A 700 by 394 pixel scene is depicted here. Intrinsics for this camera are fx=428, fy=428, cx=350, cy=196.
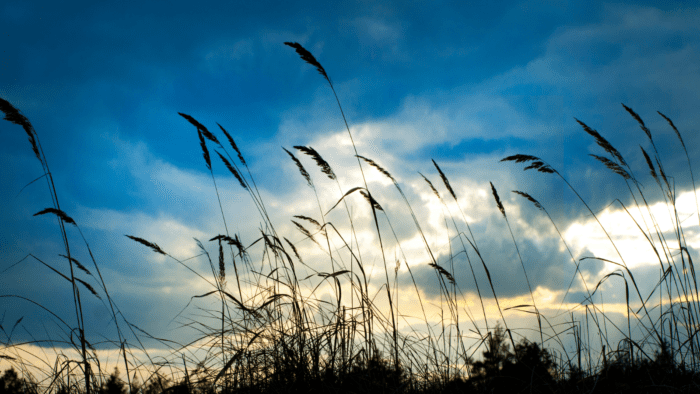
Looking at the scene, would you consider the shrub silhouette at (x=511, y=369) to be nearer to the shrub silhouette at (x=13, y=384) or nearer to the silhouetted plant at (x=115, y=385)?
the silhouetted plant at (x=115, y=385)

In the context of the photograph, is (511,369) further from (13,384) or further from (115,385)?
(13,384)

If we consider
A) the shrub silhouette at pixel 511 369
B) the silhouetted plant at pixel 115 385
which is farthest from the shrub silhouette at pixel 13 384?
the shrub silhouette at pixel 511 369

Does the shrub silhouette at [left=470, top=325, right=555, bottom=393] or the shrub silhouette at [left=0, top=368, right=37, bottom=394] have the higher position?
the shrub silhouette at [left=0, top=368, right=37, bottom=394]

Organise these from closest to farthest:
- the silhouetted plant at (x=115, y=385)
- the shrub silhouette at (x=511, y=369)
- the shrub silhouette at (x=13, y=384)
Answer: the shrub silhouette at (x=511, y=369) → the silhouetted plant at (x=115, y=385) → the shrub silhouette at (x=13, y=384)

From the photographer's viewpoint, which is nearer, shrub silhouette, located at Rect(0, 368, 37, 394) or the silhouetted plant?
the silhouetted plant

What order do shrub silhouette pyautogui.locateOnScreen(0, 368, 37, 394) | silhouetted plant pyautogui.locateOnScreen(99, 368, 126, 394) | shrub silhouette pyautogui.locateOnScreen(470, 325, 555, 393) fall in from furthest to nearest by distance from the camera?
shrub silhouette pyautogui.locateOnScreen(0, 368, 37, 394) → silhouetted plant pyautogui.locateOnScreen(99, 368, 126, 394) → shrub silhouette pyautogui.locateOnScreen(470, 325, 555, 393)

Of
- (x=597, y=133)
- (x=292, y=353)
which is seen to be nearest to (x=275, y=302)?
(x=292, y=353)

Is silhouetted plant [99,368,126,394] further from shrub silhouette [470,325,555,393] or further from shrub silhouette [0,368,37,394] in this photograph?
shrub silhouette [470,325,555,393]

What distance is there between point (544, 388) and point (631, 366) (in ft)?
1.87

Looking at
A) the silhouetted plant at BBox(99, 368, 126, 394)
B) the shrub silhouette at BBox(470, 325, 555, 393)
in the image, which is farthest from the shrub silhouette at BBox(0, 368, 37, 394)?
the shrub silhouette at BBox(470, 325, 555, 393)

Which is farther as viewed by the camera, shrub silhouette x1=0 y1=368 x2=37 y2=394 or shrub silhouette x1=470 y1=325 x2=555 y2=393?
shrub silhouette x1=0 y1=368 x2=37 y2=394

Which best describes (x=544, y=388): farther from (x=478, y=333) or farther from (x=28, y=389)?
(x=28, y=389)

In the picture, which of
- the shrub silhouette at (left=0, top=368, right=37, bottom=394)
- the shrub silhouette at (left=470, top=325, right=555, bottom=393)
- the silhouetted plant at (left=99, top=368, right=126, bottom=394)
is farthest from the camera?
the shrub silhouette at (left=0, top=368, right=37, bottom=394)

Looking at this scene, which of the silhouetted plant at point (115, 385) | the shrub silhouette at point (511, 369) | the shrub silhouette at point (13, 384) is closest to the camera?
the shrub silhouette at point (511, 369)
